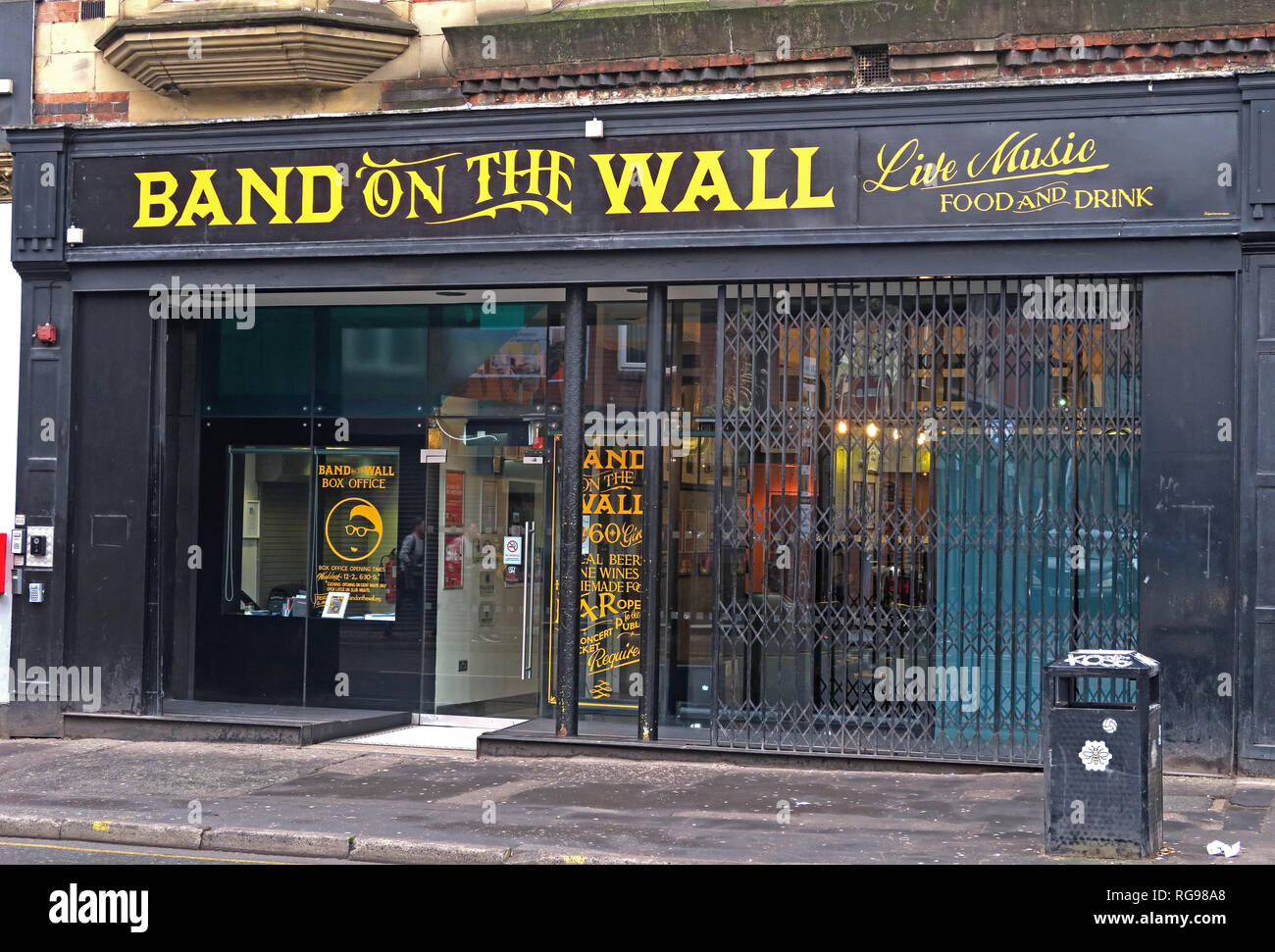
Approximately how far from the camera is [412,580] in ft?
44.2

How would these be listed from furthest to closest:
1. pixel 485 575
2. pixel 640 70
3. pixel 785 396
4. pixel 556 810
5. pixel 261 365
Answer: pixel 261 365, pixel 485 575, pixel 640 70, pixel 785 396, pixel 556 810

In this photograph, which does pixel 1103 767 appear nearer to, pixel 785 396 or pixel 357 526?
pixel 785 396

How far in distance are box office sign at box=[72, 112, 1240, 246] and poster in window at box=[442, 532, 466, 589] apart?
297 centimetres

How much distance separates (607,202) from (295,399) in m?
4.00

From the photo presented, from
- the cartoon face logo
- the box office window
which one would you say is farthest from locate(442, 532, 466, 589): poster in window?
the box office window

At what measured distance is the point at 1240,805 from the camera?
30.1 feet

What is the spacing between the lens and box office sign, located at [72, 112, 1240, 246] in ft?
34.0

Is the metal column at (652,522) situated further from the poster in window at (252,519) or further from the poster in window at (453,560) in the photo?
the poster in window at (252,519)

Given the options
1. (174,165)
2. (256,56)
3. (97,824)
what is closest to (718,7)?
(256,56)

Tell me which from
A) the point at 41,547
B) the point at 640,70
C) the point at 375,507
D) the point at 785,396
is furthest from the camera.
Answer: the point at 375,507

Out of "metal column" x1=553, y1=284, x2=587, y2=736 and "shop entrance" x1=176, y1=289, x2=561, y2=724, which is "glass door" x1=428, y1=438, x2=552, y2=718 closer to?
"shop entrance" x1=176, y1=289, x2=561, y2=724

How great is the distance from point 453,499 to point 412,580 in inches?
33.3

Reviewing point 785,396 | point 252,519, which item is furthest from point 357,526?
point 785,396
